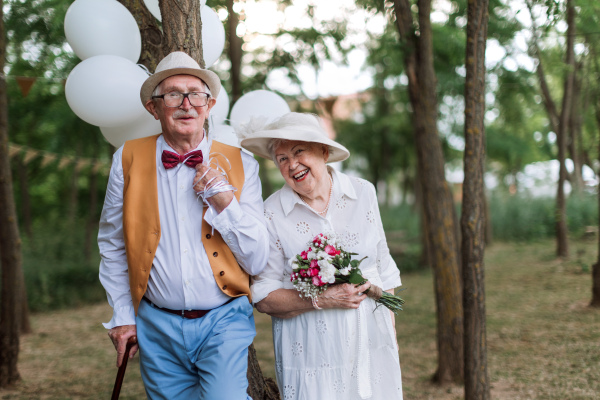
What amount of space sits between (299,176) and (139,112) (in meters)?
1.06

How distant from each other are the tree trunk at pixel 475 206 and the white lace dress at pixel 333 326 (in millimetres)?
985

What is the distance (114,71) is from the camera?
121 inches

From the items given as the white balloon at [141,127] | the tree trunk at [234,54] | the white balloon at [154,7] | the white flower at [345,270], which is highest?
the tree trunk at [234,54]

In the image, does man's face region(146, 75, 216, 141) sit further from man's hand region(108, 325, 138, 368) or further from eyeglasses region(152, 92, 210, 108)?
man's hand region(108, 325, 138, 368)

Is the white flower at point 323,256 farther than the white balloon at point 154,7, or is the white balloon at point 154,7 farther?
the white balloon at point 154,7

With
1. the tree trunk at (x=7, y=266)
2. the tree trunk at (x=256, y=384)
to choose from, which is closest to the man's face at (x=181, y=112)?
the tree trunk at (x=256, y=384)

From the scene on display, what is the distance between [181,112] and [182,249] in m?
0.67

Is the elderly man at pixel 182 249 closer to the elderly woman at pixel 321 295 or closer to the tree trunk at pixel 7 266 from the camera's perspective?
the elderly woman at pixel 321 295

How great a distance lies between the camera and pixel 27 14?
6.96m

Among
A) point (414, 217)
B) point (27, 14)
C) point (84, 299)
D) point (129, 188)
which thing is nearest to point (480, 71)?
point (129, 188)

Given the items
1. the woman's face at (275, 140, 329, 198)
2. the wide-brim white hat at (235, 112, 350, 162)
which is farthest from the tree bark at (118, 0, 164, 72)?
the woman's face at (275, 140, 329, 198)

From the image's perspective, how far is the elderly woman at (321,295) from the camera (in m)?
2.78

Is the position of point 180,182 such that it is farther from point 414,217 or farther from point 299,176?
point 414,217

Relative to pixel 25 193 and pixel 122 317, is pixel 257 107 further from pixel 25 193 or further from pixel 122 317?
pixel 25 193
